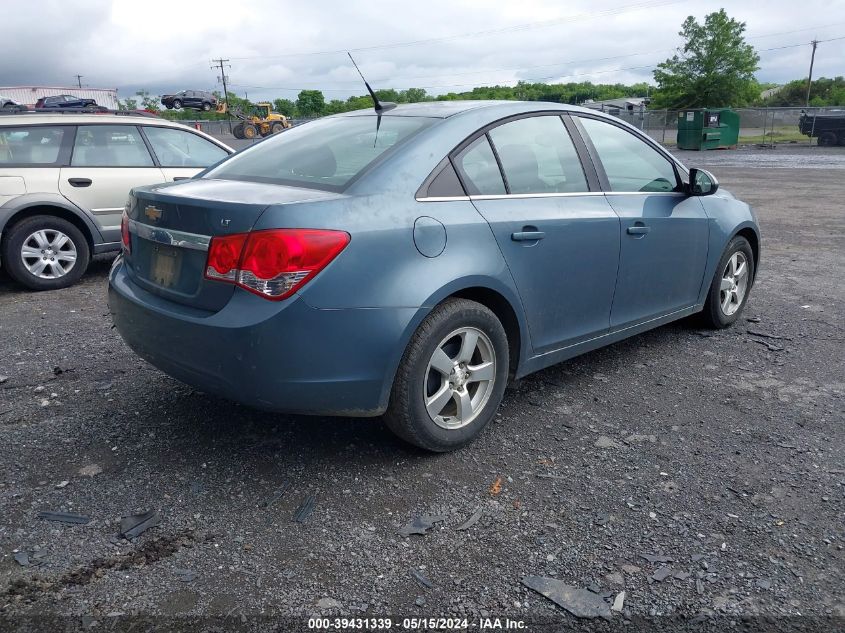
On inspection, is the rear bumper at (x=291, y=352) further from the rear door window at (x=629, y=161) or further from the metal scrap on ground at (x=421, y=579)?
the rear door window at (x=629, y=161)

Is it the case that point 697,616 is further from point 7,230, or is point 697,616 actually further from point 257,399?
point 7,230

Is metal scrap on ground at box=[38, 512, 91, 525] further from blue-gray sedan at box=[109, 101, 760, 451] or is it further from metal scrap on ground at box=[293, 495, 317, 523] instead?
metal scrap on ground at box=[293, 495, 317, 523]

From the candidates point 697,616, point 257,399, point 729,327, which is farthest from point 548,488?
point 729,327

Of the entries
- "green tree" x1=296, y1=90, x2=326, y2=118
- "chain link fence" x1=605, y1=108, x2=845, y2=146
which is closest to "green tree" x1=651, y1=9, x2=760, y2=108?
"chain link fence" x1=605, y1=108, x2=845, y2=146

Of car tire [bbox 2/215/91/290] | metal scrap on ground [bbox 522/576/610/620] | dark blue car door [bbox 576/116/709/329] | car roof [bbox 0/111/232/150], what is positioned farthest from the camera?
car roof [bbox 0/111/232/150]

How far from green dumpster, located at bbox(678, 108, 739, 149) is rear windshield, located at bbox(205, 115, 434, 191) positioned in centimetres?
3628

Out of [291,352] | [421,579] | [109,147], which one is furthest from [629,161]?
[109,147]

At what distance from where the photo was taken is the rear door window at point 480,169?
3.47 meters

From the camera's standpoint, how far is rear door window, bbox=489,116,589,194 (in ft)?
12.2

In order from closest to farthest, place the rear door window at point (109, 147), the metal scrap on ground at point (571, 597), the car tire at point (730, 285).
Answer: the metal scrap on ground at point (571, 597), the car tire at point (730, 285), the rear door window at point (109, 147)

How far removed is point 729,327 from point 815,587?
3.39m

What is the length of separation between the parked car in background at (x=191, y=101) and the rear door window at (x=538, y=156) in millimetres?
69899

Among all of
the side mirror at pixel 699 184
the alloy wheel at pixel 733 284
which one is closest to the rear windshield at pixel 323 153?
the side mirror at pixel 699 184

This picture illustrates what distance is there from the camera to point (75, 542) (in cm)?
277
